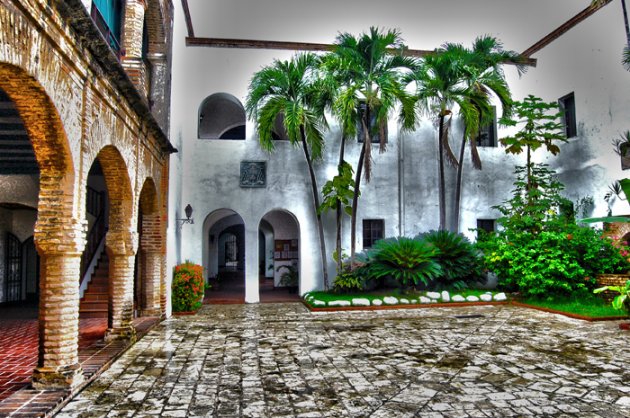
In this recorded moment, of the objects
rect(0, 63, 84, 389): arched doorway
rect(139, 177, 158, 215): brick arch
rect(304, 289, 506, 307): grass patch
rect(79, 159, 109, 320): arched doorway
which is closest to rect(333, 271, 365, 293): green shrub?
rect(304, 289, 506, 307): grass patch

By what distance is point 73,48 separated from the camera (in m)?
5.33

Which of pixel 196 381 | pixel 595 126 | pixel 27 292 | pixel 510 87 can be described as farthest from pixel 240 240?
pixel 196 381

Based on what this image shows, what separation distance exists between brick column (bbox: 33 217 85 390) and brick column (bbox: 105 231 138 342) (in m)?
2.49

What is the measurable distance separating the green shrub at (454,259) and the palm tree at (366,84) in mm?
2742

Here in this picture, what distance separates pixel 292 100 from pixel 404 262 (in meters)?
5.63

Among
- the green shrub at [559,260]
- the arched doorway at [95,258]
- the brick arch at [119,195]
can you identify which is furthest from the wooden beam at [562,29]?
the arched doorway at [95,258]

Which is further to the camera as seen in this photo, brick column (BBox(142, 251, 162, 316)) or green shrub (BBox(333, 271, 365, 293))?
green shrub (BBox(333, 271, 365, 293))

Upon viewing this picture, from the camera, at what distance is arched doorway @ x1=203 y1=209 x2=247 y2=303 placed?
15972 mm

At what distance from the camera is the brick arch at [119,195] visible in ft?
25.5

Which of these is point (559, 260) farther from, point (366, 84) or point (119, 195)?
point (119, 195)

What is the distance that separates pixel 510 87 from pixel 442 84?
4534 millimetres

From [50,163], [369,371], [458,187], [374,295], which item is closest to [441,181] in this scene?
[458,187]

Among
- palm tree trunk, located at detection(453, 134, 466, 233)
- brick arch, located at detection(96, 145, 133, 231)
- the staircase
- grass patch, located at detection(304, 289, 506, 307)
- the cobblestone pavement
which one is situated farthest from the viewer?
palm tree trunk, located at detection(453, 134, 466, 233)

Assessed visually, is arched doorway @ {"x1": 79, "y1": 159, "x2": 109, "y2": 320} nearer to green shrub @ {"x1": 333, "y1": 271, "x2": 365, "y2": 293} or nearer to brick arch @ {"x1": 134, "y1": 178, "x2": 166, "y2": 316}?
Result: brick arch @ {"x1": 134, "y1": 178, "x2": 166, "y2": 316}
